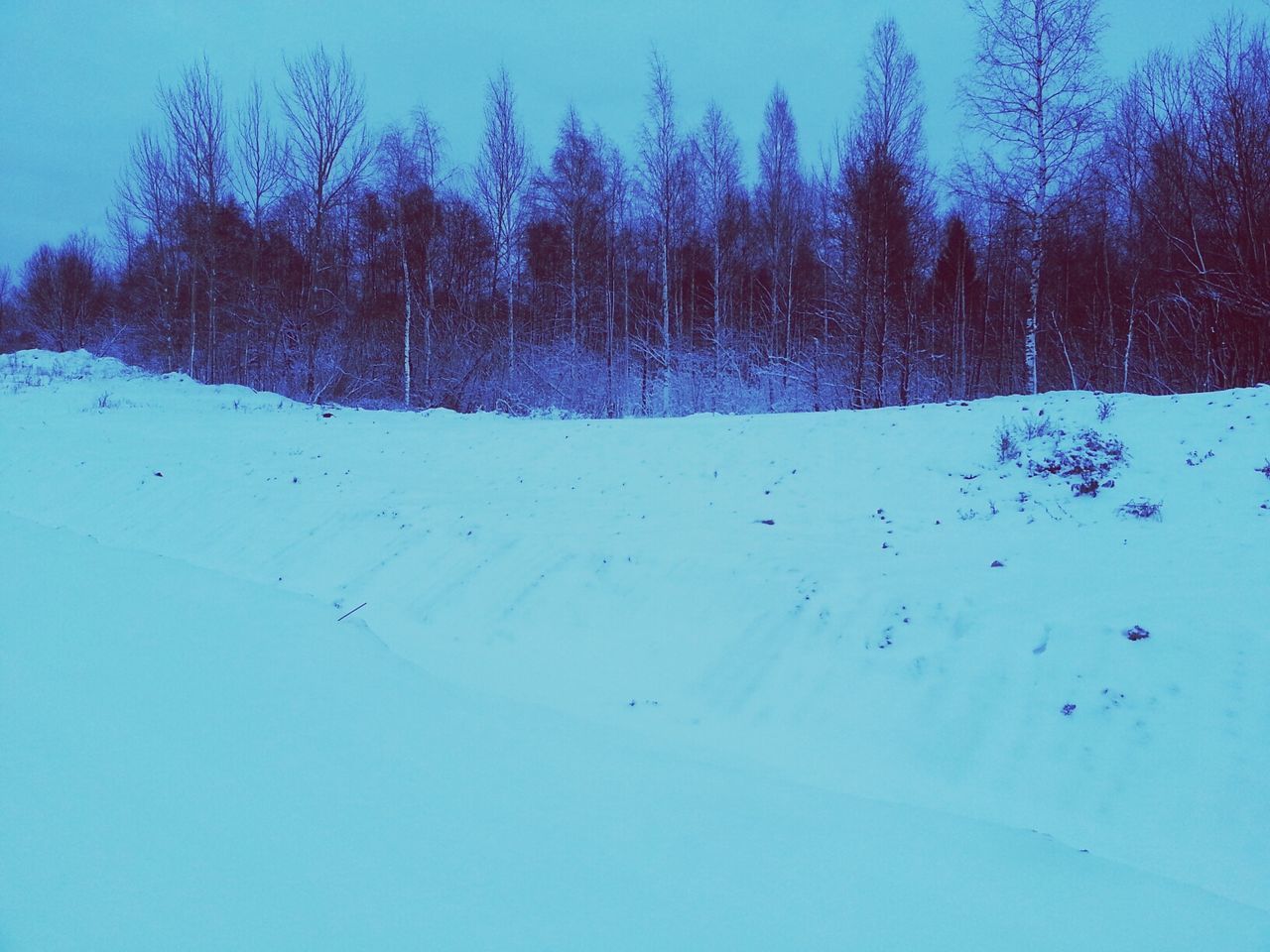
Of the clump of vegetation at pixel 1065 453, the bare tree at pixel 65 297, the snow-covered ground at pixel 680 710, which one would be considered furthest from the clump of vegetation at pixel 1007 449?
the bare tree at pixel 65 297

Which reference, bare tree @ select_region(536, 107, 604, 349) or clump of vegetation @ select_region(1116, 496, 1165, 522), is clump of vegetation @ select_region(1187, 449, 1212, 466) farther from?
bare tree @ select_region(536, 107, 604, 349)

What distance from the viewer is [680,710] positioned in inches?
177

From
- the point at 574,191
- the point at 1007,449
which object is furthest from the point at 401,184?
the point at 1007,449

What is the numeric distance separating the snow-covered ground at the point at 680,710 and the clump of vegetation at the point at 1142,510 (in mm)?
95

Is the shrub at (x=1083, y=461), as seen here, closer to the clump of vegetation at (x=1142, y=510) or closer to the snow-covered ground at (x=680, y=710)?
the snow-covered ground at (x=680, y=710)

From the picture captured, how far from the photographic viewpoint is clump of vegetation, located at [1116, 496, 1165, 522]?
5605 mm

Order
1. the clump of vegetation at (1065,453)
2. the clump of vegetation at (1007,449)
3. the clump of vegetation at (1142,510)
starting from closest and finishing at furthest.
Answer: the clump of vegetation at (1142,510), the clump of vegetation at (1065,453), the clump of vegetation at (1007,449)

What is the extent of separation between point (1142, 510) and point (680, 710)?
164 inches

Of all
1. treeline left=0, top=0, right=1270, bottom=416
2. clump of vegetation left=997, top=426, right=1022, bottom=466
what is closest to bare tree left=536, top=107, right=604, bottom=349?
treeline left=0, top=0, right=1270, bottom=416

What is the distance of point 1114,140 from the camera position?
63.0 ft

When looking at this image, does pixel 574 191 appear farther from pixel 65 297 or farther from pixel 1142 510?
pixel 65 297

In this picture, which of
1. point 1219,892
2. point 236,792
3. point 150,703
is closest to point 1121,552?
point 1219,892

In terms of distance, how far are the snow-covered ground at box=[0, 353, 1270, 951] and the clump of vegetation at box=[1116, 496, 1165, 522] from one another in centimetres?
9

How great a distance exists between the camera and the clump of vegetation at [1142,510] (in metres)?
5.61
